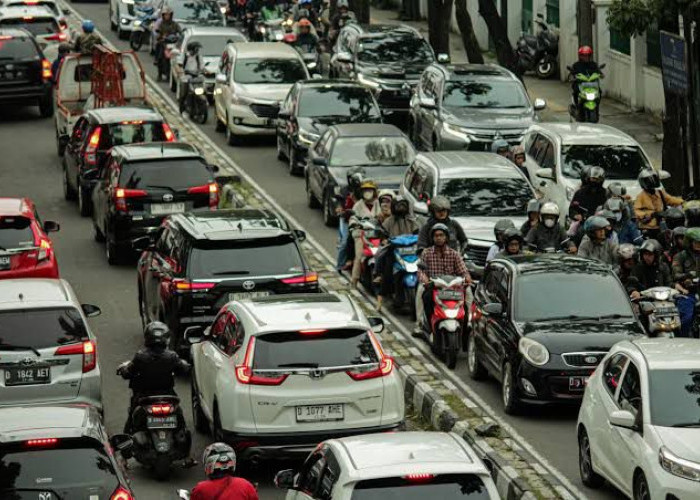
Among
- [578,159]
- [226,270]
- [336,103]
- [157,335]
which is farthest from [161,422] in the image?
[336,103]

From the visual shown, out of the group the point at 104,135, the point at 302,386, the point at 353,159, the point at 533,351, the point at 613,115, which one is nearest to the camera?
the point at 302,386

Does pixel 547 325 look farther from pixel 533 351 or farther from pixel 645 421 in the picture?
pixel 645 421

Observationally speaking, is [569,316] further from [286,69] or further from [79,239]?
[286,69]

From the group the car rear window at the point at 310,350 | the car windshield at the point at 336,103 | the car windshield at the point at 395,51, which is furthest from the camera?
the car windshield at the point at 395,51

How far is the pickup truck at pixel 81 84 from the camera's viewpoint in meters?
37.1

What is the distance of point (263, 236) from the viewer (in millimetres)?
20469

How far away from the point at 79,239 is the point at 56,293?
461 inches

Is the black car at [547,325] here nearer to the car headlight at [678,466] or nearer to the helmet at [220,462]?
the car headlight at [678,466]

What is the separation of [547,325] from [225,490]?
265 inches

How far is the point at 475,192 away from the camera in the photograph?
25.8 meters

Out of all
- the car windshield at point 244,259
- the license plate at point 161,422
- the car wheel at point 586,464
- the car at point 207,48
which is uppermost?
the car windshield at point 244,259

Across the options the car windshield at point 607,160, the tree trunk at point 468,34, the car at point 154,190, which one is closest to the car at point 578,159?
the car windshield at point 607,160

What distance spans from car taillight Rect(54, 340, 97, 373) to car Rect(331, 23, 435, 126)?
67.0 feet

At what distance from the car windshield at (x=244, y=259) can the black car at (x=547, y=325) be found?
2.17m
